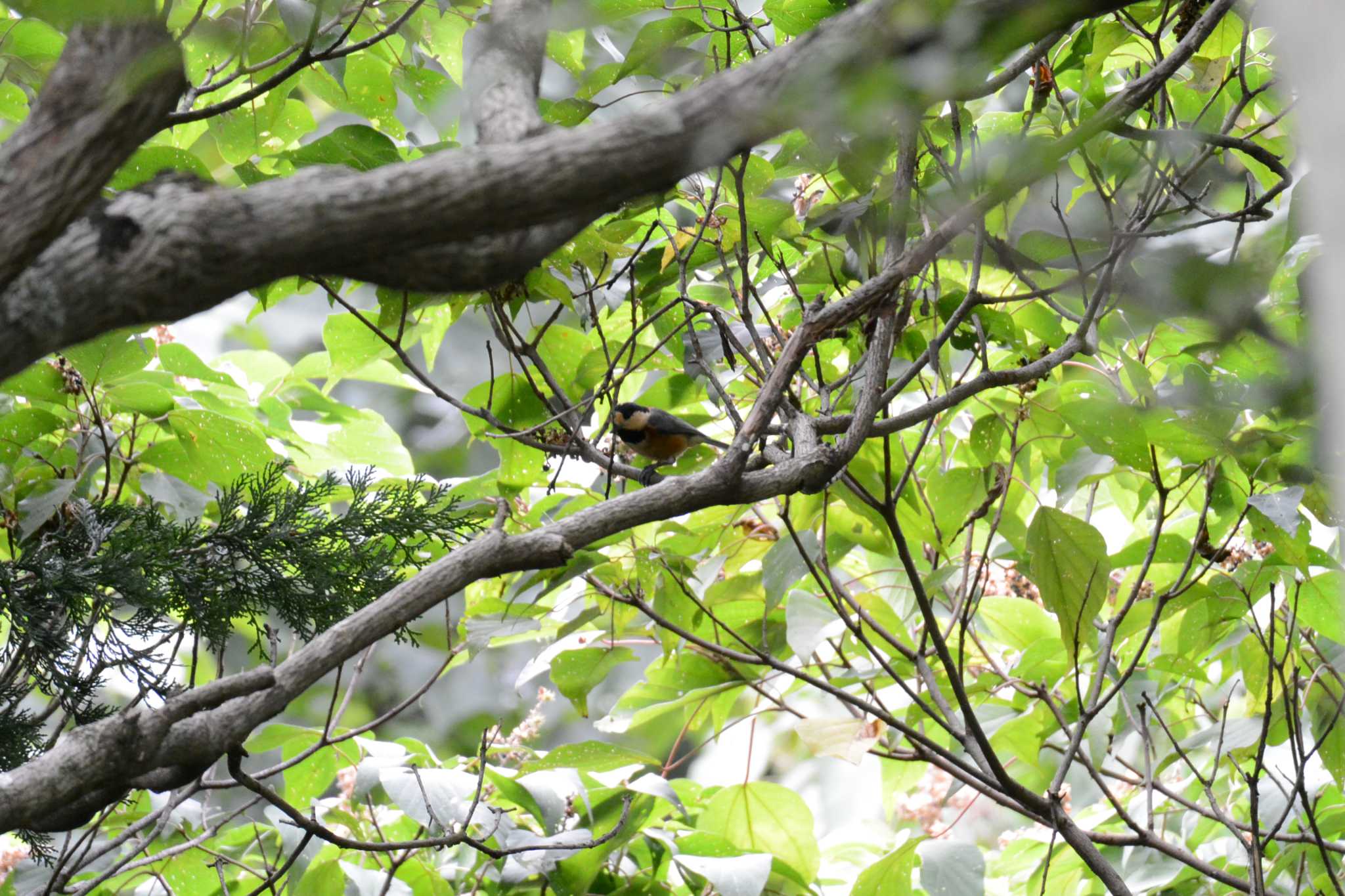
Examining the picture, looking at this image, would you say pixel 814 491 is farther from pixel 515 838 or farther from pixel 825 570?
pixel 515 838

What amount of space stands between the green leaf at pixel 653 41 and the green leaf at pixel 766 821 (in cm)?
114

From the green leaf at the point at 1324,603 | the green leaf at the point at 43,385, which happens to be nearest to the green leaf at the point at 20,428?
the green leaf at the point at 43,385

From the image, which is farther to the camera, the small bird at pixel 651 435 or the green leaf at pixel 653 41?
the small bird at pixel 651 435

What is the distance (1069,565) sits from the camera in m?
1.59

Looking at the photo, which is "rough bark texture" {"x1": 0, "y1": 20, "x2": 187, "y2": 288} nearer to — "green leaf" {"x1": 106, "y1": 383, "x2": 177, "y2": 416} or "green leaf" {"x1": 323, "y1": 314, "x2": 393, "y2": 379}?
"green leaf" {"x1": 106, "y1": 383, "x2": 177, "y2": 416}

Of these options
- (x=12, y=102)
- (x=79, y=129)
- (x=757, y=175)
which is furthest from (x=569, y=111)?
(x=79, y=129)

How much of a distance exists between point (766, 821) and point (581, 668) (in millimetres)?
398

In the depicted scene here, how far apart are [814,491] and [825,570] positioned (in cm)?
28

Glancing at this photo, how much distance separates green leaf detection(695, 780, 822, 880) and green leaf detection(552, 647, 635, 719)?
0.29 meters

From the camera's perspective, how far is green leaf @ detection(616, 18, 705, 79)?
56.9 inches

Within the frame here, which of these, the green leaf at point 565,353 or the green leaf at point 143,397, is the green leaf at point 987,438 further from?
the green leaf at point 143,397

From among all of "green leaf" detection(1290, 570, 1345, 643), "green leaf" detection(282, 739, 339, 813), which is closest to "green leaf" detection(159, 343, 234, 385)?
"green leaf" detection(282, 739, 339, 813)

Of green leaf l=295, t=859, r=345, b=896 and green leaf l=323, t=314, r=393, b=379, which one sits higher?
green leaf l=323, t=314, r=393, b=379

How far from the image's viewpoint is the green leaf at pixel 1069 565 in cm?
157
